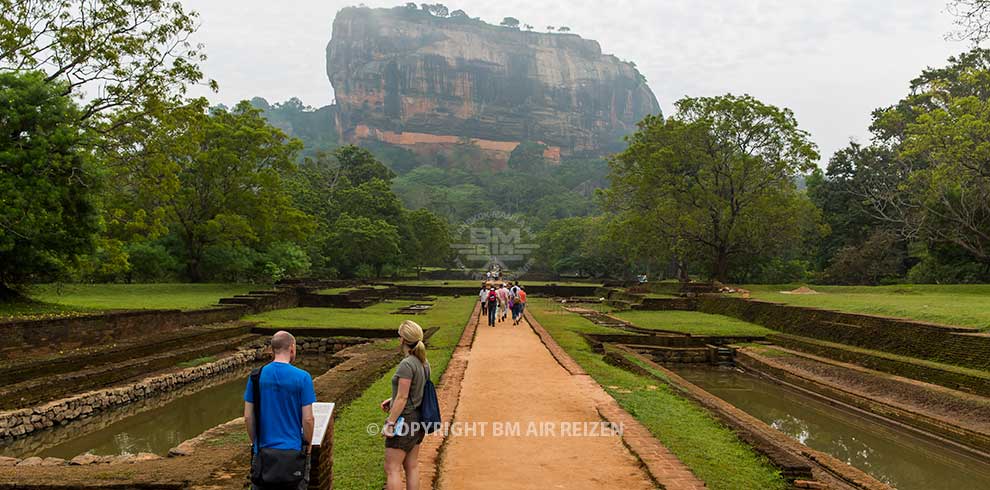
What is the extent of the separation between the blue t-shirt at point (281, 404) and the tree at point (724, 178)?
99.0ft

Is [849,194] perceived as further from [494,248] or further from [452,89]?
[452,89]

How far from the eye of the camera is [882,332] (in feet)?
48.9

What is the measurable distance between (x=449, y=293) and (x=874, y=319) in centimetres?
2923

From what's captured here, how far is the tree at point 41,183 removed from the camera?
13305mm

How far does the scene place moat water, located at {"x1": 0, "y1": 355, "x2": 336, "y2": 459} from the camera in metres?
8.52

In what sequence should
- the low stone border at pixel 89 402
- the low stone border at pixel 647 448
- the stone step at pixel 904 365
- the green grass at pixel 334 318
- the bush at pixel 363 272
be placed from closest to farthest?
the low stone border at pixel 647 448
the low stone border at pixel 89 402
the stone step at pixel 904 365
the green grass at pixel 334 318
the bush at pixel 363 272

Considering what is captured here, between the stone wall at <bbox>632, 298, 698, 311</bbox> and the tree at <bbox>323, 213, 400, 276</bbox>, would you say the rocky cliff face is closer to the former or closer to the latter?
the tree at <bbox>323, 213, 400, 276</bbox>

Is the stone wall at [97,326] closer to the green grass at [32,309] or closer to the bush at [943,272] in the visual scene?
the green grass at [32,309]

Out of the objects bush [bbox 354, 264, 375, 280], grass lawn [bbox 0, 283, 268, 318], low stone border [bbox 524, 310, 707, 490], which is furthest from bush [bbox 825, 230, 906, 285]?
grass lawn [bbox 0, 283, 268, 318]

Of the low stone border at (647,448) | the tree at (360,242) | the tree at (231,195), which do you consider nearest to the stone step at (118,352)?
the low stone border at (647,448)

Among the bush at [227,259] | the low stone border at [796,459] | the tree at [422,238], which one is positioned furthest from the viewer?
the tree at [422,238]

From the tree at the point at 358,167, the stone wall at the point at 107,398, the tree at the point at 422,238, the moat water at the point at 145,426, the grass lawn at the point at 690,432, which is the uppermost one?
the tree at the point at 358,167

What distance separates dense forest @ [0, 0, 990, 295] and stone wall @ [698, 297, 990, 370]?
31.7 feet

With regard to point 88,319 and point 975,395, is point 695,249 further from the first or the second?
point 88,319
